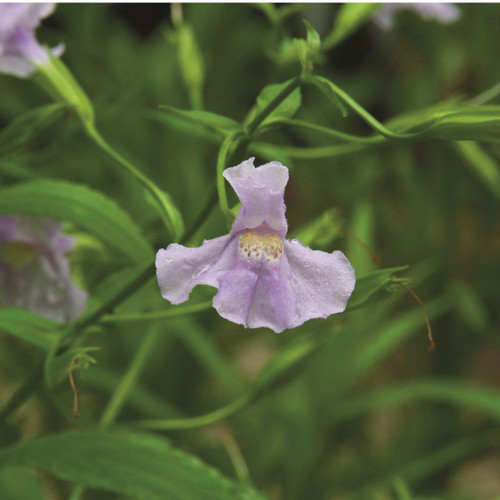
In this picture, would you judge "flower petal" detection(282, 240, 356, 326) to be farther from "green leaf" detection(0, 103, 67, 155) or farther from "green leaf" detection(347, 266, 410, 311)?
"green leaf" detection(0, 103, 67, 155)

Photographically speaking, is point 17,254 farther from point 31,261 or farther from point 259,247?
point 259,247

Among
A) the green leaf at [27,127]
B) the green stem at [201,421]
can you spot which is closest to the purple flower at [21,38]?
the green leaf at [27,127]

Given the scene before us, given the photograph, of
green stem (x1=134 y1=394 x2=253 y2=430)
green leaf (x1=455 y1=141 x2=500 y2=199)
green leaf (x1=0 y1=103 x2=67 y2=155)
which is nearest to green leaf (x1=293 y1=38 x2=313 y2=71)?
green leaf (x1=0 y1=103 x2=67 y2=155)

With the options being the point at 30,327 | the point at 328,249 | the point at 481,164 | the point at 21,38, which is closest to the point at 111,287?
the point at 30,327

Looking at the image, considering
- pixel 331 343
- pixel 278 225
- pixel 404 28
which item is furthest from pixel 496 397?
pixel 404 28

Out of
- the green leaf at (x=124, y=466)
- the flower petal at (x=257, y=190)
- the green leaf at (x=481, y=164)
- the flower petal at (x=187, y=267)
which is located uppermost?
the flower petal at (x=257, y=190)

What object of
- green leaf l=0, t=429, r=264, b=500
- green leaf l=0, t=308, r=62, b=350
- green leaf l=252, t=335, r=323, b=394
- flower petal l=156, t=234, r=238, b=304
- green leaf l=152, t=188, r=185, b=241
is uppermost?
flower petal l=156, t=234, r=238, b=304

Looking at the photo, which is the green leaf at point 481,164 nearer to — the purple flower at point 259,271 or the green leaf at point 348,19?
the green leaf at point 348,19
